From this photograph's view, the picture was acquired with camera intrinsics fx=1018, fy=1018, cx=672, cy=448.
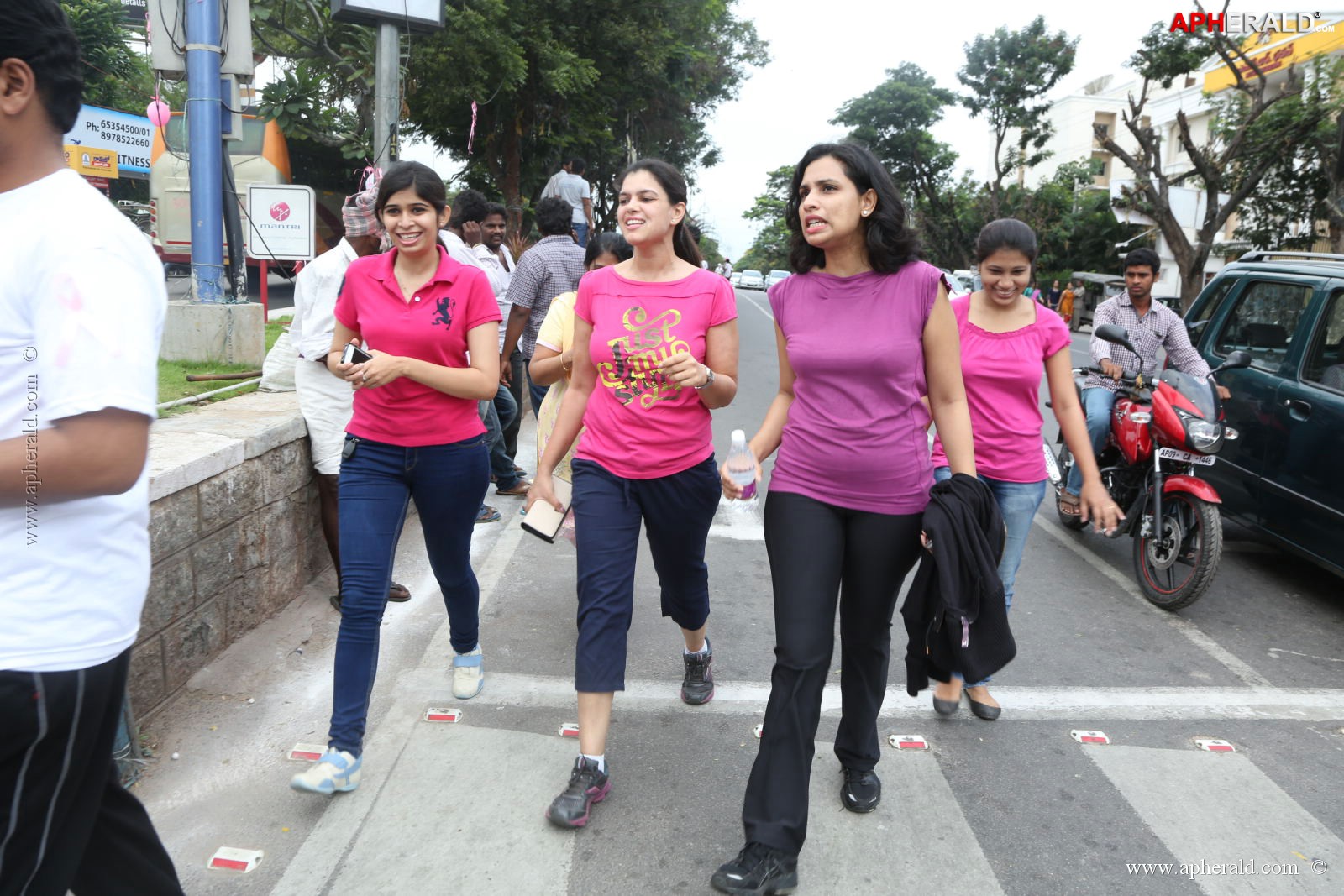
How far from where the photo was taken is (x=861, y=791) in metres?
3.08

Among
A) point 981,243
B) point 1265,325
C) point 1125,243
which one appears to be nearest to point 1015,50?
point 1125,243

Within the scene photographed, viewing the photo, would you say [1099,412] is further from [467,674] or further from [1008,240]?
[467,674]

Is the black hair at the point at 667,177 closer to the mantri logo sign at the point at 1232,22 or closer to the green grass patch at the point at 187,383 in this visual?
the green grass patch at the point at 187,383

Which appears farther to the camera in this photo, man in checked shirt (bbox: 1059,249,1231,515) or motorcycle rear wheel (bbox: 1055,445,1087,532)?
motorcycle rear wheel (bbox: 1055,445,1087,532)

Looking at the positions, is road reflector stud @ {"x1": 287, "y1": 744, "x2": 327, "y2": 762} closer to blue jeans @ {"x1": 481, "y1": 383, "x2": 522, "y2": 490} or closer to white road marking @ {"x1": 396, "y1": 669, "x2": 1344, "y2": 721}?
white road marking @ {"x1": 396, "y1": 669, "x2": 1344, "y2": 721}

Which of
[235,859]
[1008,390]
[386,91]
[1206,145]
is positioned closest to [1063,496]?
[1008,390]

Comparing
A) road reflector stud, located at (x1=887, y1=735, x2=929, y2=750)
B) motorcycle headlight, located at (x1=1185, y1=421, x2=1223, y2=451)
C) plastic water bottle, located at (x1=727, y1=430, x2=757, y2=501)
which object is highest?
plastic water bottle, located at (x1=727, y1=430, x2=757, y2=501)

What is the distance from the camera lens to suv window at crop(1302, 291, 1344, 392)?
517 cm

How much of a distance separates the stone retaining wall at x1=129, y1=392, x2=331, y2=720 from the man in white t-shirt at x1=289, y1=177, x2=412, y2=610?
0.13m

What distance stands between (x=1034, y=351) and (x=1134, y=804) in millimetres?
1621

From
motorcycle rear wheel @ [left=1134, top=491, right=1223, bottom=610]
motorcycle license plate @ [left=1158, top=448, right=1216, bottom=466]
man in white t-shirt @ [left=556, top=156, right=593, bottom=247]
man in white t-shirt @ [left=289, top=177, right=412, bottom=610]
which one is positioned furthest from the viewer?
man in white t-shirt @ [left=556, top=156, right=593, bottom=247]

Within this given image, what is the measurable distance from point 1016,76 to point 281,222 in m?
33.8

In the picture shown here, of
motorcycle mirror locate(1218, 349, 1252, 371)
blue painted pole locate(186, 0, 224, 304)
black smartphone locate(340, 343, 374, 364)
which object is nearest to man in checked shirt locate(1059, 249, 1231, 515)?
motorcycle mirror locate(1218, 349, 1252, 371)

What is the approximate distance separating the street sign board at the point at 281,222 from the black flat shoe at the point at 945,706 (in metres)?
5.75
